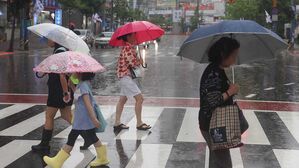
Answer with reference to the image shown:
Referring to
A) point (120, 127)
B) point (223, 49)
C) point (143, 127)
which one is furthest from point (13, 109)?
point (223, 49)

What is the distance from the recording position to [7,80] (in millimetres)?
16953

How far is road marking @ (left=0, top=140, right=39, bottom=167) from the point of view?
6.87m

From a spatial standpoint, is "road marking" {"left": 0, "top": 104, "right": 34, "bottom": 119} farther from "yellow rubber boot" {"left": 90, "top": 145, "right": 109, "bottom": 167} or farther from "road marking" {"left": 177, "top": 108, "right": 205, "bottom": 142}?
"yellow rubber boot" {"left": 90, "top": 145, "right": 109, "bottom": 167}

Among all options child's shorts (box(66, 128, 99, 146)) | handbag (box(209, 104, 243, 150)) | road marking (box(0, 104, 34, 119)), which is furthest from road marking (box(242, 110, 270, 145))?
road marking (box(0, 104, 34, 119))

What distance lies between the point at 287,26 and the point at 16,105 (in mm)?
53348

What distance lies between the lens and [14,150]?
7426 millimetres

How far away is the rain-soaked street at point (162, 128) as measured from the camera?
692 centimetres

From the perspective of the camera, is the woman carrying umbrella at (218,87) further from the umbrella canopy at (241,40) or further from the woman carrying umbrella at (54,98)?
the woman carrying umbrella at (54,98)

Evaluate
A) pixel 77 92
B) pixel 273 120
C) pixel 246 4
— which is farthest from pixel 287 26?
pixel 77 92

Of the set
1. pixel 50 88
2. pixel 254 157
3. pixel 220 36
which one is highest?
pixel 220 36

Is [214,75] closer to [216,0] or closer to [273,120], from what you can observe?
[273,120]

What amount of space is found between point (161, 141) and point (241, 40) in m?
3.05

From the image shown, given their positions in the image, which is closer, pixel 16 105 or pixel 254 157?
pixel 254 157

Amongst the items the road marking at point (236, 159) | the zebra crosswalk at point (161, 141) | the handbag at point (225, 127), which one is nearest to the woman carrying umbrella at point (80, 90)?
the zebra crosswalk at point (161, 141)
